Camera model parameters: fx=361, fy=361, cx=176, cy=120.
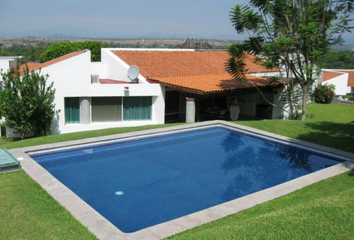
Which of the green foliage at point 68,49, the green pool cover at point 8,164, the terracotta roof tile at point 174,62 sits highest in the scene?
the green foliage at point 68,49

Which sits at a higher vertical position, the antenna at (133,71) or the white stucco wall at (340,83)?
the antenna at (133,71)

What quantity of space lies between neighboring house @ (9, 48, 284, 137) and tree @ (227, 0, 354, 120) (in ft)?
9.57

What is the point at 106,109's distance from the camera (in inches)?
914

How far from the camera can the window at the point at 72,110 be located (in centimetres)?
2241

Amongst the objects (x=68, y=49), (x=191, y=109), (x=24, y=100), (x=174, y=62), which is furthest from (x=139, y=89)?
(x=68, y=49)

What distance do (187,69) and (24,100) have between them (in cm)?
1257

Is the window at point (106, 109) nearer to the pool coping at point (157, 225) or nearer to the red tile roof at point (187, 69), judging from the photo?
the red tile roof at point (187, 69)

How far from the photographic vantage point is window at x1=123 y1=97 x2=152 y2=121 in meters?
23.6

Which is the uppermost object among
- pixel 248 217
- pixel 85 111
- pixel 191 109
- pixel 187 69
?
pixel 187 69

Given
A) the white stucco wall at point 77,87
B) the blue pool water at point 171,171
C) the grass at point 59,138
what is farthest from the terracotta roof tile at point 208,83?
the blue pool water at point 171,171

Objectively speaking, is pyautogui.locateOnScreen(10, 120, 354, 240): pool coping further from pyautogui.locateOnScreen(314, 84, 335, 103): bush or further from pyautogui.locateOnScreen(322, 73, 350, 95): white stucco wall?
pyautogui.locateOnScreen(322, 73, 350, 95): white stucco wall

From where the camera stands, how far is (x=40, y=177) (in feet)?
39.0

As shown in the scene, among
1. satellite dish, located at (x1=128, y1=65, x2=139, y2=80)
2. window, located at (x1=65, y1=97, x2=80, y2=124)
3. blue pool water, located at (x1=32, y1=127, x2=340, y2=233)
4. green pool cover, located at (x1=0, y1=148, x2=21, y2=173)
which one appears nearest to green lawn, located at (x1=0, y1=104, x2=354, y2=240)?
green pool cover, located at (x1=0, y1=148, x2=21, y2=173)

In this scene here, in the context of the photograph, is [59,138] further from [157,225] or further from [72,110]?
[157,225]
